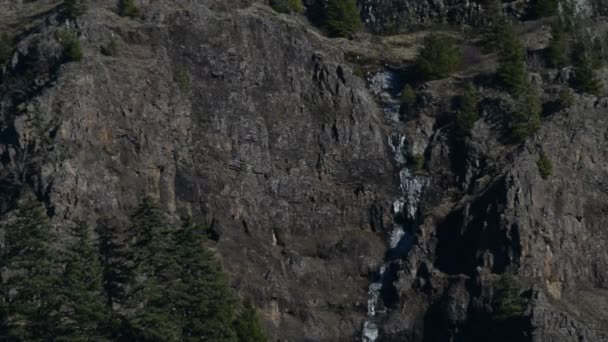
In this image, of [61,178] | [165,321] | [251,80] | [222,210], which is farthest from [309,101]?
[165,321]

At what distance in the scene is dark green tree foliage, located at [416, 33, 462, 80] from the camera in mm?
131000

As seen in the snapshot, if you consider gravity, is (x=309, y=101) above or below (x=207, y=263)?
above

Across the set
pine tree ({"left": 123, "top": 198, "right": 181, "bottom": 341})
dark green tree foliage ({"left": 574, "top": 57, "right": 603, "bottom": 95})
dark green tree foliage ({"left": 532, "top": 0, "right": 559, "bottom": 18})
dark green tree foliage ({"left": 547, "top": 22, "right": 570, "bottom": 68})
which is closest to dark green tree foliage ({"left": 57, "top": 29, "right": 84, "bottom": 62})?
pine tree ({"left": 123, "top": 198, "right": 181, "bottom": 341})

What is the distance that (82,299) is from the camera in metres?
94.4

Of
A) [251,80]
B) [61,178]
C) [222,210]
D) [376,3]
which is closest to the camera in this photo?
[61,178]

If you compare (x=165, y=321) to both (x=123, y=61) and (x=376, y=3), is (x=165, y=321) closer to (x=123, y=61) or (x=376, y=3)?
(x=123, y=61)

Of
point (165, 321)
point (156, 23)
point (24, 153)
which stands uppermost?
point (156, 23)

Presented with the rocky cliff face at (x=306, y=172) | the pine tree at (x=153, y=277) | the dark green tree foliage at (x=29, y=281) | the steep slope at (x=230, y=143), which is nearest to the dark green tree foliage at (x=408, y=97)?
the rocky cliff face at (x=306, y=172)

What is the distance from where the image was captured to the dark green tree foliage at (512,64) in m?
126

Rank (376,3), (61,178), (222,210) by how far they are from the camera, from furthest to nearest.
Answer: (376,3)
(222,210)
(61,178)

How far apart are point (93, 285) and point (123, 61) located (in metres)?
27.5

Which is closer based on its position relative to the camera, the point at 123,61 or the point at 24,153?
the point at 24,153

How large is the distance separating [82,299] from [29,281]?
290 centimetres

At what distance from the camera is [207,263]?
10181 cm
